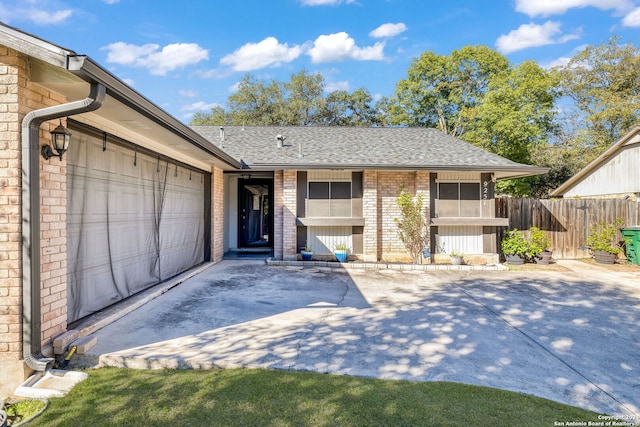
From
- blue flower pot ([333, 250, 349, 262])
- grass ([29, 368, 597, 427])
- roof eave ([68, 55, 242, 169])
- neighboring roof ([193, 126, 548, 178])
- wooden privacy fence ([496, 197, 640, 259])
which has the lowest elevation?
grass ([29, 368, 597, 427])

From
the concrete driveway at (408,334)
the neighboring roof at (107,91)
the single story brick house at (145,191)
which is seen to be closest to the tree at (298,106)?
the single story brick house at (145,191)

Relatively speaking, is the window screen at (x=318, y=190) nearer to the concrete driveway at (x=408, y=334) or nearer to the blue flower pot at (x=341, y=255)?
the blue flower pot at (x=341, y=255)

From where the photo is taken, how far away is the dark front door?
1161 cm

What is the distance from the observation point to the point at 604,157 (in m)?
14.4

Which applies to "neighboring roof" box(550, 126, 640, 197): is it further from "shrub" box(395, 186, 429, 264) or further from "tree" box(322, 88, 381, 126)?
"tree" box(322, 88, 381, 126)

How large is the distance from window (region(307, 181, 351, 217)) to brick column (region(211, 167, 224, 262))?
2.53 metres

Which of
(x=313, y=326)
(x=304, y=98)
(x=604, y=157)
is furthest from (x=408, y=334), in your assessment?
(x=304, y=98)

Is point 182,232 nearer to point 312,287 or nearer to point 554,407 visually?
point 312,287

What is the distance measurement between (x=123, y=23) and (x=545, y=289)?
43.7 feet

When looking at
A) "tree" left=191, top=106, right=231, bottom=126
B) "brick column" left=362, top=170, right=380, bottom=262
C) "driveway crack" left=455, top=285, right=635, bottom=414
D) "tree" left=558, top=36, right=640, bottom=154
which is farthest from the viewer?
"tree" left=191, top=106, right=231, bottom=126

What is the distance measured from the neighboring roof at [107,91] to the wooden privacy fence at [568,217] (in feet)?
32.4

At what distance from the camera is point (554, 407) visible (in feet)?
8.38

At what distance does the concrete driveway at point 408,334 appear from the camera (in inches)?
122

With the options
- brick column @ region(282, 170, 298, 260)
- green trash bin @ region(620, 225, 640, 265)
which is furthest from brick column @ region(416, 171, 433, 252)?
green trash bin @ region(620, 225, 640, 265)
